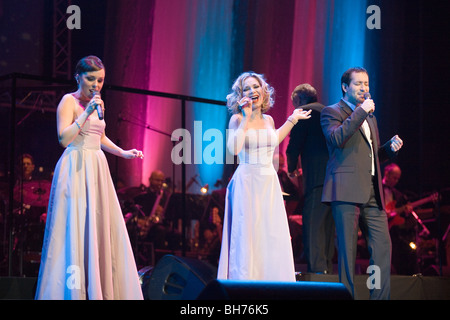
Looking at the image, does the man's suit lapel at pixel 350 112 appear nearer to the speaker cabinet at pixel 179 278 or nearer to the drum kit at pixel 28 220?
the speaker cabinet at pixel 179 278

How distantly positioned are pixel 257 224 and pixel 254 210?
0.10 m

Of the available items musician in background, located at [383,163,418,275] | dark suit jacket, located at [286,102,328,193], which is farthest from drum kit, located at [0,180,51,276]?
musician in background, located at [383,163,418,275]

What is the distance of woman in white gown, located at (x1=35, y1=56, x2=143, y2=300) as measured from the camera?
3555 mm

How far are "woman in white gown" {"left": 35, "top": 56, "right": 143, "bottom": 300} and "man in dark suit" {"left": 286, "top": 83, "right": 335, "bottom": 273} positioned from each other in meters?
1.72

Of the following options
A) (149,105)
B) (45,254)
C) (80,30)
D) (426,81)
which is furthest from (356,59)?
(45,254)

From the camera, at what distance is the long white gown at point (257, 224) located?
420cm

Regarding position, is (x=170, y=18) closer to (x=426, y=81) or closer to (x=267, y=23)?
(x=267, y=23)

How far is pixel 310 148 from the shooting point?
5.11m

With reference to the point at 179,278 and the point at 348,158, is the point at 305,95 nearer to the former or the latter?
the point at 348,158

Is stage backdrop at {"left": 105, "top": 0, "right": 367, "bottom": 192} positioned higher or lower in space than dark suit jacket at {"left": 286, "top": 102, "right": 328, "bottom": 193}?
higher

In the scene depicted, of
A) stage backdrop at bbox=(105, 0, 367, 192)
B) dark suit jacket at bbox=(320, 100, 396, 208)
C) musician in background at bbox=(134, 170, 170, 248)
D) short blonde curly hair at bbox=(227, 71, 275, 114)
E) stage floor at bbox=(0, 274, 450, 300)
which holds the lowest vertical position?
stage floor at bbox=(0, 274, 450, 300)

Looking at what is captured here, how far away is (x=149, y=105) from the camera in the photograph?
977 cm

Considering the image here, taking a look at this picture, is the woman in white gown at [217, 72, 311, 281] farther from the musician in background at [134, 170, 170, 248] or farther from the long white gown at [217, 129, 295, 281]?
the musician in background at [134, 170, 170, 248]

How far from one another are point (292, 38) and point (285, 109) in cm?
116
